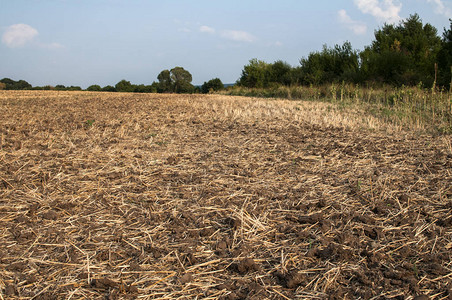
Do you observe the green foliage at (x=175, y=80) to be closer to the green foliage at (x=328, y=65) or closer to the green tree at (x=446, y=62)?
the green foliage at (x=328, y=65)

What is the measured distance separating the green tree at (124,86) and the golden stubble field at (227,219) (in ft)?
93.2

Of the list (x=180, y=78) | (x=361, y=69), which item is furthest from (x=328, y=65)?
(x=180, y=78)

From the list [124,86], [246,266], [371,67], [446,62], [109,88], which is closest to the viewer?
[246,266]

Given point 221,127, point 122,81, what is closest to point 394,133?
point 221,127

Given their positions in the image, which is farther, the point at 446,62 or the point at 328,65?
the point at 328,65

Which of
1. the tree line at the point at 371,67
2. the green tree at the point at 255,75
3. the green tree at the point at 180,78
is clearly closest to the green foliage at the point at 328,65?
the tree line at the point at 371,67

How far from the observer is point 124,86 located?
33625 millimetres

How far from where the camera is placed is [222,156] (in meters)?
4.68

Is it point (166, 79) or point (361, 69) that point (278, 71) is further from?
point (166, 79)

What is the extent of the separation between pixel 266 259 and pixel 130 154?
3.00m

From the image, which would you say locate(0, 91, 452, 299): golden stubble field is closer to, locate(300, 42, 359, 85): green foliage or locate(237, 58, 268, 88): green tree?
locate(300, 42, 359, 85): green foliage

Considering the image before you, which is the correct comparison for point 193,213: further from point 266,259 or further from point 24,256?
point 24,256

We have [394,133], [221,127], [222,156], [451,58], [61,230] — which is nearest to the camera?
[61,230]

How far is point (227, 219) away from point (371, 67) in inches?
719
